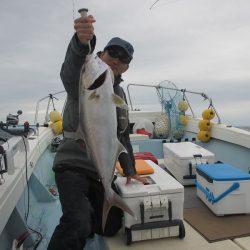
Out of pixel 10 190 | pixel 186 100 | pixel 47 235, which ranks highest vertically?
pixel 186 100

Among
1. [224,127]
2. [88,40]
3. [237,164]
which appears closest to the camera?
[88,40]

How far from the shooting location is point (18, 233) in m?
3.10

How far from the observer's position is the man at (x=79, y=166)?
83.8 inches

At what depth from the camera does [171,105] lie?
8305mm

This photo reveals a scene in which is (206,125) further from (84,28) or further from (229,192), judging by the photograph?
(84,28)

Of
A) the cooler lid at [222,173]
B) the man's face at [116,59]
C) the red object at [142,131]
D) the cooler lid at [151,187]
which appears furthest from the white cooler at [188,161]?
the red object at [142,131]

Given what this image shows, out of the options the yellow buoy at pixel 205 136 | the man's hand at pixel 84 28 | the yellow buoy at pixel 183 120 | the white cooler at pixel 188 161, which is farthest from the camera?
the yellow buoy at pixel 183 120

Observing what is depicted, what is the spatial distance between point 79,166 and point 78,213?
0.42 metres

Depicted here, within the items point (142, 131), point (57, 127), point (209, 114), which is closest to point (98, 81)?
point (209, 114)

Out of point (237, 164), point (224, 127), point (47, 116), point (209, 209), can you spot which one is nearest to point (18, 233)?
point (209, 209)

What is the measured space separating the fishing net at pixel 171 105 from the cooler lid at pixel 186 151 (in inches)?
121

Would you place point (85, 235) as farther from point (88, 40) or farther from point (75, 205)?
point (88, 40)

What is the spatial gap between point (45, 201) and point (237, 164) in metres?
3.25

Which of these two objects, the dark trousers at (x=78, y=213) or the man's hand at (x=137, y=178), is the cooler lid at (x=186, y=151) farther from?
the dark trousers at (x=78, y=213)
